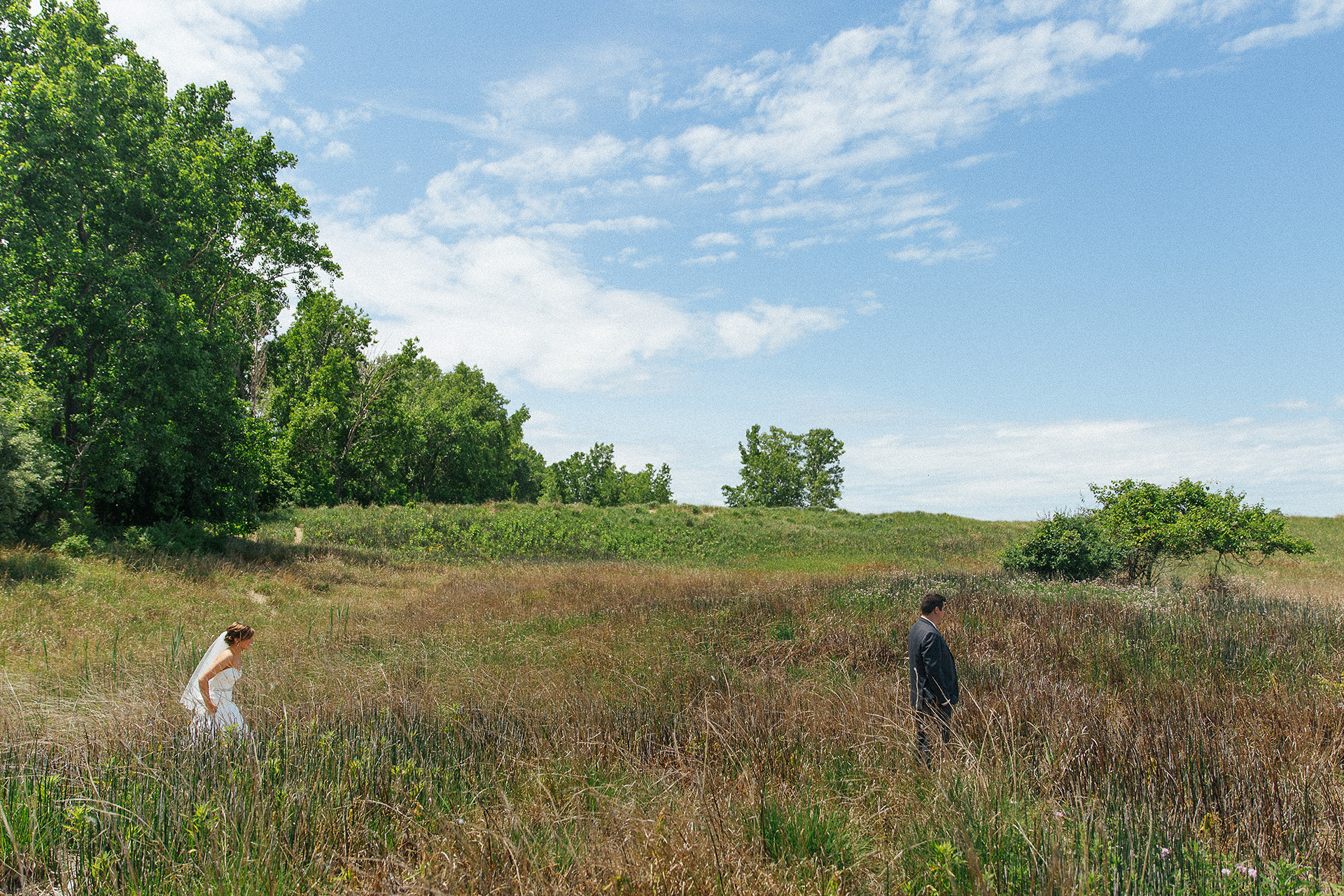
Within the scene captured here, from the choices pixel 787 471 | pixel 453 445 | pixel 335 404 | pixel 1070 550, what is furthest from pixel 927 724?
pixel 787 471

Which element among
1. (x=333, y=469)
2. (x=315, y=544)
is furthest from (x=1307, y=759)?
(x=333, y=469)

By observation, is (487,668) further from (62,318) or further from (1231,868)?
(62,318)

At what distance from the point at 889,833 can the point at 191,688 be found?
6.24 meters

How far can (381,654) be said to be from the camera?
33.3ft

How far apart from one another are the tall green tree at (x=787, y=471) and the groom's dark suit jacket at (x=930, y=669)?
224 ft

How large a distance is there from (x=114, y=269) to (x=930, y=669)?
20.9m

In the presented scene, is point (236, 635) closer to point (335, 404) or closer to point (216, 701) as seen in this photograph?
point (216, 701)

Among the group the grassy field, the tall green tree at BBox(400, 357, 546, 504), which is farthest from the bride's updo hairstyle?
the tall green tree at BBox(400, 357, 546, 504)

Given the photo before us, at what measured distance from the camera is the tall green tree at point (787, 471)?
75062mm

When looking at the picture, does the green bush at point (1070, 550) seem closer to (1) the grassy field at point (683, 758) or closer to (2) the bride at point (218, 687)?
(1) the grassy field at point (683, 758)

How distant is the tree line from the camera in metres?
16.7

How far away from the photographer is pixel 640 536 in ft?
127

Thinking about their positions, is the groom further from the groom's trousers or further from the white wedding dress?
the white wedding dress

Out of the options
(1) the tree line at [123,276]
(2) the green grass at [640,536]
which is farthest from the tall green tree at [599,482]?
(1) the tree line at [123,276]
